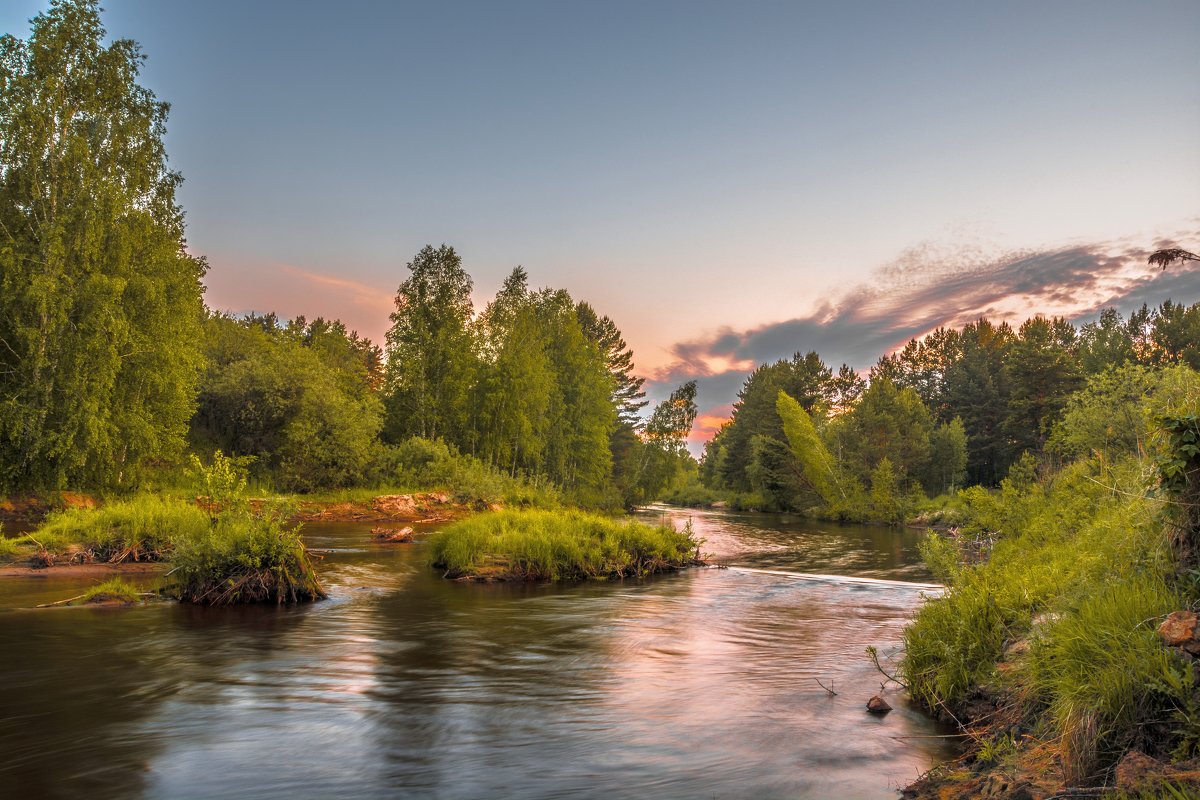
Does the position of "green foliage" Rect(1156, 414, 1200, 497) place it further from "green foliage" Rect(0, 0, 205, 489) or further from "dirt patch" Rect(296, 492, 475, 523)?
"dirt patch" Rect(296, 492, 475, 523)

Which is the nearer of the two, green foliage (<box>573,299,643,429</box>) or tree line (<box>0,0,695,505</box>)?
tree line (<box>0,0,695,505</box>)

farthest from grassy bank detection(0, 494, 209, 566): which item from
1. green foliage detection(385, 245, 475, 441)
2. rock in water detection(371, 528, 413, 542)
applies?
green foliage detection(385, 245, 475, 441)

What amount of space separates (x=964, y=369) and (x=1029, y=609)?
296ft

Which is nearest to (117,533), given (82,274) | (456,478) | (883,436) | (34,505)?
(34,505)

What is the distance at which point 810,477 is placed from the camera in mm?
65625

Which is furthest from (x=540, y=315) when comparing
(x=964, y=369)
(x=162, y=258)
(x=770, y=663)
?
(x=964, y=369)

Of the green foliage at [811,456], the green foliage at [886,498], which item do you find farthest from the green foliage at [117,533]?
the green foliage at [811,456]

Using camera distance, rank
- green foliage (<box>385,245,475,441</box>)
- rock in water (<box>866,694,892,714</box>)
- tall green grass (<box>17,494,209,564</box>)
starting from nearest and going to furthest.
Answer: rock in water (<box>866,694,892,714</box>), tall green grass (<box>17,494,209,564</box>), green foliage (<box>385,245,475,441</box>)

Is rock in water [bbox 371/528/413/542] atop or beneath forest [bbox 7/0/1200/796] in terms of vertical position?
beneath

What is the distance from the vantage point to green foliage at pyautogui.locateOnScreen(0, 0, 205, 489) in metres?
25.2

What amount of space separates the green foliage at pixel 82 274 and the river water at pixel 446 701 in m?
14.2

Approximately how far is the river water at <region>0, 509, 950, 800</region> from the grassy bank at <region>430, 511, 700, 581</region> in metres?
2.76

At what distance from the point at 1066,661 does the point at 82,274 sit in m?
33.5

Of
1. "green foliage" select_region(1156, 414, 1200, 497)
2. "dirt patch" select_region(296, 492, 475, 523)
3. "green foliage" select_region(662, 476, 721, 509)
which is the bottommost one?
"green foliage" select_region(662, 476, 721, 509)
